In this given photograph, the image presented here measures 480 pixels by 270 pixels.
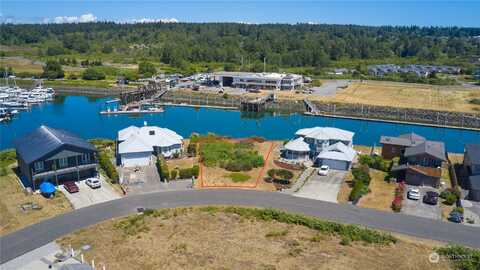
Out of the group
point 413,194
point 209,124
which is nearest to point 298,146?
point 413,194

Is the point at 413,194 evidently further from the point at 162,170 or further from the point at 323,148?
the point at 162,170

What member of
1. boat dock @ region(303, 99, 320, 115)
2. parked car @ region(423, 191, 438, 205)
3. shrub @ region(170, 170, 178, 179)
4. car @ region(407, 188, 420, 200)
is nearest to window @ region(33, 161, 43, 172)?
shrub @ region(170, 170, 178, 179)

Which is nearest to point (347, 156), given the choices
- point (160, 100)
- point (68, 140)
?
point (68, 140)

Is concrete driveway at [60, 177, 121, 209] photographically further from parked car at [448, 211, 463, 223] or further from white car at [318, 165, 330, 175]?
parked car at [448, 211, 463, 223]

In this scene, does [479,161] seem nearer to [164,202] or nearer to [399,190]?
[399,190]

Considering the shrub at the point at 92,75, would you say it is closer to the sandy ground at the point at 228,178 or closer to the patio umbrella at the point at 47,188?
the sandy ground at the point at 228,178
